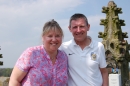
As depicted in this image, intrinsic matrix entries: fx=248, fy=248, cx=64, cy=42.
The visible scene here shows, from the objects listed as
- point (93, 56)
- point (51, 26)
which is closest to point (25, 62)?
point (51, 26)

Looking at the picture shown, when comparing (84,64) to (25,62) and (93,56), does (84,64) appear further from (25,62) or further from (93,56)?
(25,62)

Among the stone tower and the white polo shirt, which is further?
the stone tower

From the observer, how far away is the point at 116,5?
17.6m

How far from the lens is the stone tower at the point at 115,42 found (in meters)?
15.6

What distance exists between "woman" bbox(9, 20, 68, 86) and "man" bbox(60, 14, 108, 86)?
24 cm

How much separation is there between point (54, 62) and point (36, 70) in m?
0.27

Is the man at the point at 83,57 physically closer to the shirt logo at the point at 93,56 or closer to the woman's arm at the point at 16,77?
the shirt logo at the point at 93,56

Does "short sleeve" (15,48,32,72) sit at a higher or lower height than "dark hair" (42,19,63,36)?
lower

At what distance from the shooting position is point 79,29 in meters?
3.27

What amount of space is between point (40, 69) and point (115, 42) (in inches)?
537

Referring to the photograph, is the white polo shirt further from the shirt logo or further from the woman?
the woman

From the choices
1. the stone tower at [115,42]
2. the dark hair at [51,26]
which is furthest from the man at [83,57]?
the stone tower at [115,42]

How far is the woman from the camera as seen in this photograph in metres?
2.91

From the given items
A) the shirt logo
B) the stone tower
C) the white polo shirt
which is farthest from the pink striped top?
the stone tower
